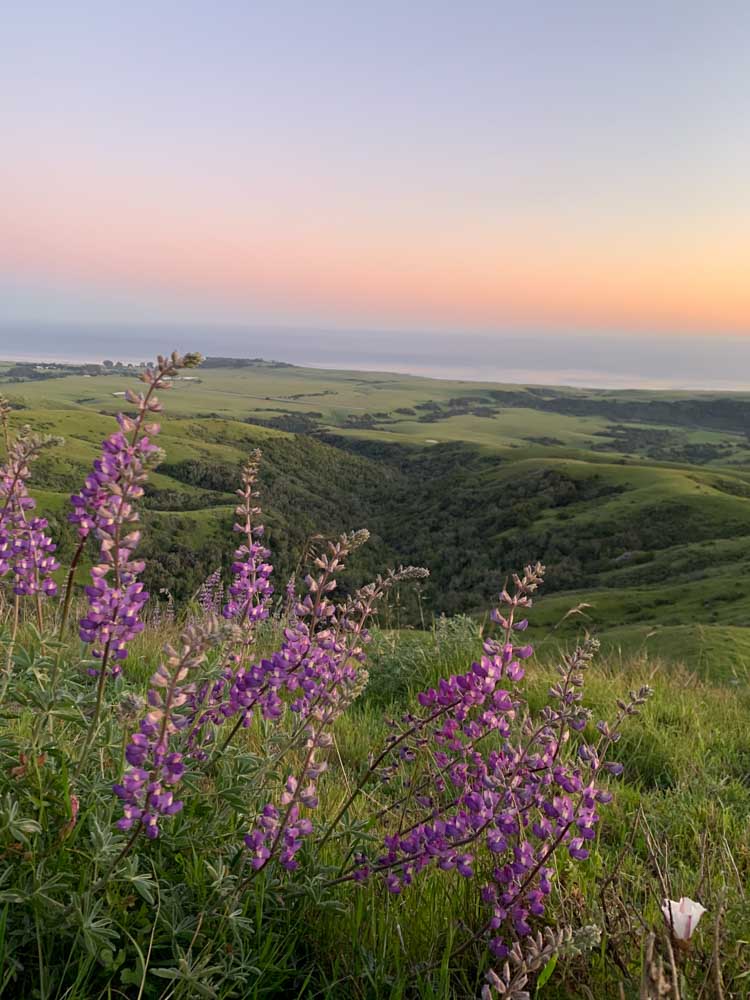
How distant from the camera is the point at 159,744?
1.75 metres

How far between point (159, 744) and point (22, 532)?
1731 millimetres

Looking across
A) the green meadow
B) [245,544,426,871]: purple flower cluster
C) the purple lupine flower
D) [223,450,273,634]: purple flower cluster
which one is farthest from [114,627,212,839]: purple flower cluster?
[223,450,273,634]: purple flower cluster

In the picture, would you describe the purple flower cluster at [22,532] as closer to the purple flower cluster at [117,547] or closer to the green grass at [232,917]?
the green grass at [232,917]

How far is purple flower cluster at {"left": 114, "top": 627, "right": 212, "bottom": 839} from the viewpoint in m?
1.61

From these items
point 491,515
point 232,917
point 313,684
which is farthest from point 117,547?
point 491,515

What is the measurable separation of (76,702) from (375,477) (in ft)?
489

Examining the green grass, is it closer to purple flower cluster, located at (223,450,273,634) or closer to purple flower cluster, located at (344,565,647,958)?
purple flower cluster, located at (344,565,647,958)

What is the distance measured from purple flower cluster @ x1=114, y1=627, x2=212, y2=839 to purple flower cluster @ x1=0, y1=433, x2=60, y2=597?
1.30 meters

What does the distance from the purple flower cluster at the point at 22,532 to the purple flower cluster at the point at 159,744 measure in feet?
4.26

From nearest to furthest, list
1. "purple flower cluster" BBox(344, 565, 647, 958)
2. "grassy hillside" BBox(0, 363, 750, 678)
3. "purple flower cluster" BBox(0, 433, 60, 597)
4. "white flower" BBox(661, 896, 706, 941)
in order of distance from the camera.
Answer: "white flower" BBox(661, 896, 706, 941) < "purple flower cluster" BBox(344, 565, 647, 958) < "purple flower cluster" BBox(0, 433, 60, 597) < "grassy hillside" BBox(0, 363, 750, 678)

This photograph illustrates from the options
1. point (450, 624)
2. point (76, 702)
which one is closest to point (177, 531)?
point (450, 624)

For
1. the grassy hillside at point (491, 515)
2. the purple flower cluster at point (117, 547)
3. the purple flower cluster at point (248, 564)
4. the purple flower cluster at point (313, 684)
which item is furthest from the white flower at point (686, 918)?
the grassy hillside at point (491, 515)

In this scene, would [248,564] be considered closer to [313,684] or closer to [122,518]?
[313,684]

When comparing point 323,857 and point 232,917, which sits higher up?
point 232,917
